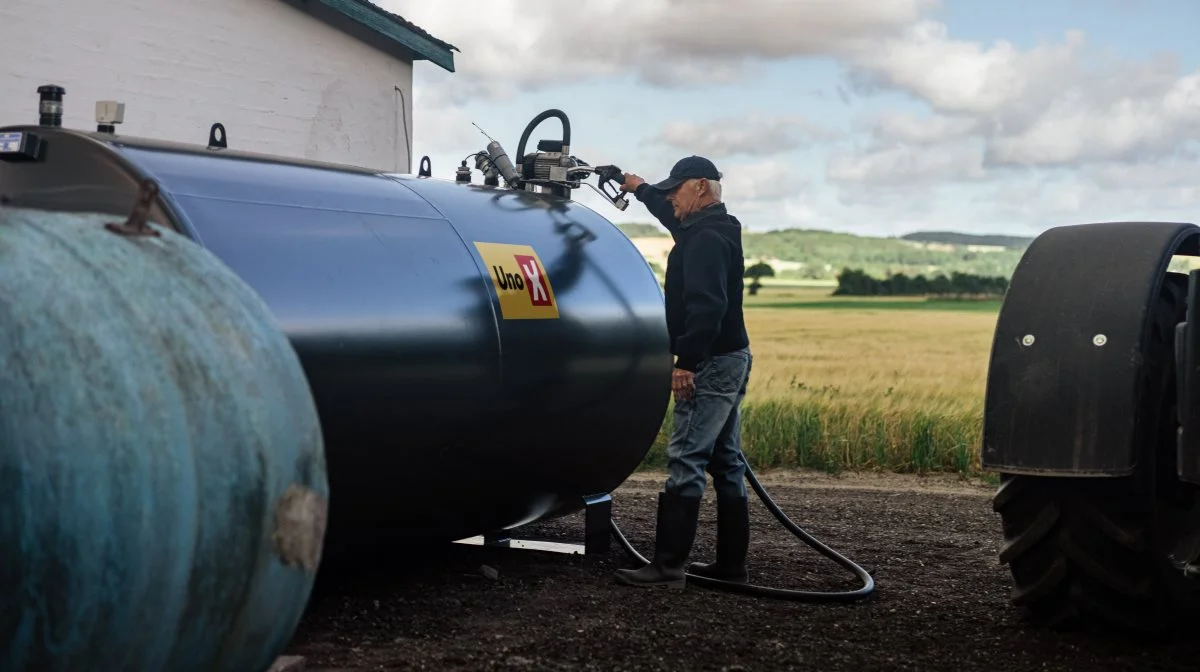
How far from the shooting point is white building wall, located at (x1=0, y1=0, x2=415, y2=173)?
867 cm

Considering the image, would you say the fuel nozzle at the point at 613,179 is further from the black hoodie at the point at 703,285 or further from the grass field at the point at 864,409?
the grass field at the point at 864,409

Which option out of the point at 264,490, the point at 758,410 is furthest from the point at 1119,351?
the point at 758,410

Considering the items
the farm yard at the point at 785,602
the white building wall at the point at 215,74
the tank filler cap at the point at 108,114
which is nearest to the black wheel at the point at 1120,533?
the farm yard at the point at 785,602

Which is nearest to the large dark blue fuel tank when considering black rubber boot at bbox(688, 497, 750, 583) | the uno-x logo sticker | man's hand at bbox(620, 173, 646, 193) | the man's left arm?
the uno-x logo sticker

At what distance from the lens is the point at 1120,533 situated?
4582 mm

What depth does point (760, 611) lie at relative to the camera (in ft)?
18.2

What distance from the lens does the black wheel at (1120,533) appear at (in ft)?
15.1

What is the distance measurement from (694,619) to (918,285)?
4785 cm

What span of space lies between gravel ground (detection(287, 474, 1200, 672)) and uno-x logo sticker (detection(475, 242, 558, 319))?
118cm

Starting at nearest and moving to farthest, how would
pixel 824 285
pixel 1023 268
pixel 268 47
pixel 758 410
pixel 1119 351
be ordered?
pixel 1119 351
pixel 1023 268
pixel 268 47
pixel 758 410
pixel 824 285

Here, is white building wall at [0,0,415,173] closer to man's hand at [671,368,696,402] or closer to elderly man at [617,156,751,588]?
elderly man at [617,156,751,588]

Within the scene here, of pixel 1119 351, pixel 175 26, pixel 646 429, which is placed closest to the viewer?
pixel 1119 351

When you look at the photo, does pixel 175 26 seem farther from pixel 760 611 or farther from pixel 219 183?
pixel 760 611

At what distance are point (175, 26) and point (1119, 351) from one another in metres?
7.45
